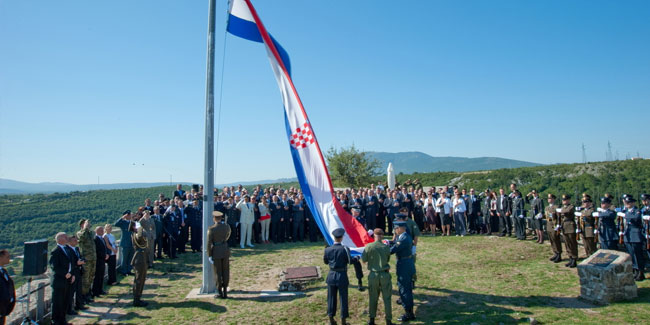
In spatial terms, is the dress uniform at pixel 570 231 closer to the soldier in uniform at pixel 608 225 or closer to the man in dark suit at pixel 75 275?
the soldier in uniform at pixel 608 225

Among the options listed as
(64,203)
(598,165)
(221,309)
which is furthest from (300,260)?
(64,203)

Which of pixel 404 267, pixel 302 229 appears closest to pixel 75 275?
pixel 404 267

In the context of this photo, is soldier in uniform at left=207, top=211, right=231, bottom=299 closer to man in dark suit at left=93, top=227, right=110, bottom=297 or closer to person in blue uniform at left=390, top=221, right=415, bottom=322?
man in dark suit at left=93, top=227, right=110, bottom=297

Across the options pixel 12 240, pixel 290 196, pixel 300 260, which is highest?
pixel 290 196

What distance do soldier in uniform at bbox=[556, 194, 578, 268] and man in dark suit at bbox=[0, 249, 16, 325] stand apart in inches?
504

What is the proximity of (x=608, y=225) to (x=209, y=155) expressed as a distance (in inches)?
411

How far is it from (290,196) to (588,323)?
1192 centimetres

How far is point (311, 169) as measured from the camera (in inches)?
329

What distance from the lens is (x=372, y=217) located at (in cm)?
1672

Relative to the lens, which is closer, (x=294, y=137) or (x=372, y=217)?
(x=294, y=137)

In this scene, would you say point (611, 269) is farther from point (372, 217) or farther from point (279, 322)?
point (372, 217)

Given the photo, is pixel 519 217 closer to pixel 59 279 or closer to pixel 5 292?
pixel 59 279

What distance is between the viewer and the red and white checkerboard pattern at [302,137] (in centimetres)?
837

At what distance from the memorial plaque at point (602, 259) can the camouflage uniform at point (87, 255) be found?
1149 centimetres
